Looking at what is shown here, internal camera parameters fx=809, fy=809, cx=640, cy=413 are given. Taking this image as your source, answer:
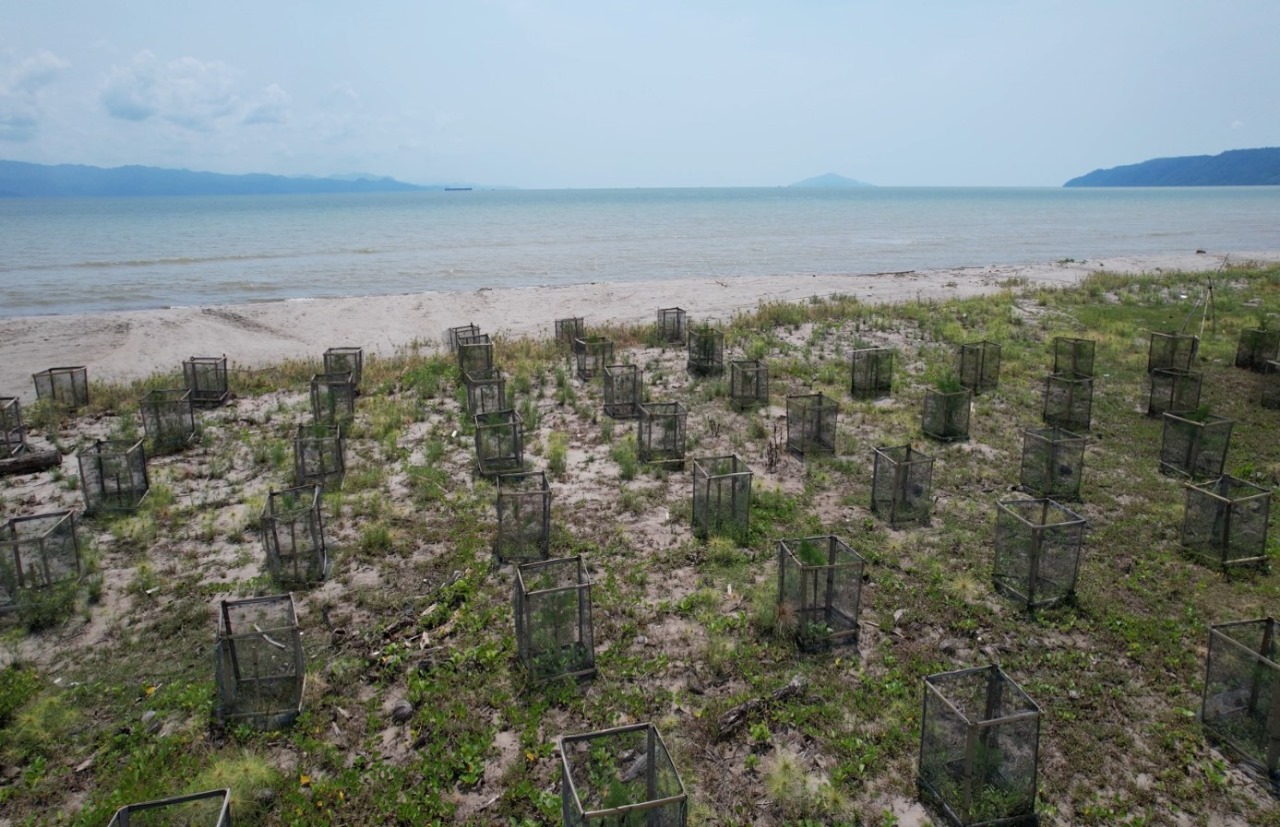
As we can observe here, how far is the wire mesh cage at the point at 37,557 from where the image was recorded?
8906 millimetres

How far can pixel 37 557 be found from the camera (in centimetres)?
923

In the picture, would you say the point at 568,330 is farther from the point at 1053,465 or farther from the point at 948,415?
the point at 1053,465

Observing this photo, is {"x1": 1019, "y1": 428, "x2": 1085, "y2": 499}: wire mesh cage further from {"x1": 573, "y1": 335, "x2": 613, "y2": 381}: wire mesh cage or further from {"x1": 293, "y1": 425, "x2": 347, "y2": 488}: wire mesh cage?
{"x1": 293, "y1": 425, "x2": 347, "y2": 488}: wire mesh cage

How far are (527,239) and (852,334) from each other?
54042 mm

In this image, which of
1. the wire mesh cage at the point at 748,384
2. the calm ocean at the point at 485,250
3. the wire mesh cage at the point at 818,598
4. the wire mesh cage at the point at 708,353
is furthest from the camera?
the calm ocean at the point at 485,250

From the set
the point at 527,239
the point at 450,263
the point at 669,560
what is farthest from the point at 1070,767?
the point at 527,239

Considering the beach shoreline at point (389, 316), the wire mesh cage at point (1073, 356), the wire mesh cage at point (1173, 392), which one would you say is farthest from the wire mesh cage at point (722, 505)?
the beach shoreline at point (389, 316)

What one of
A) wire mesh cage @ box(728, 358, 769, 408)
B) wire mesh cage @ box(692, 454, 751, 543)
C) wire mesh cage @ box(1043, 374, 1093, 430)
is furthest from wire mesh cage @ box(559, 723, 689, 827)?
wire mesh cage @ box(1043, 374, 1093, 430)

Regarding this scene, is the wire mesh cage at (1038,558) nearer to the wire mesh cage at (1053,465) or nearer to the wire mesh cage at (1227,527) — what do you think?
the wire mesh cage at (1227,527)

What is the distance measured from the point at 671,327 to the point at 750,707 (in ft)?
53.7

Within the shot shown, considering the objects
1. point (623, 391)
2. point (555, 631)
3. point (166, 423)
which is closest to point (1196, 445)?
point (623, 391)

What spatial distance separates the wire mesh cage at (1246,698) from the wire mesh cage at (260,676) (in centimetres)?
791

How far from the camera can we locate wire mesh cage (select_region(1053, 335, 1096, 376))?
17.2 m

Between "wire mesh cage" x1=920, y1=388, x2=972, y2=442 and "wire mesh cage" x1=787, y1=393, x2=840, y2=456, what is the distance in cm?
188
